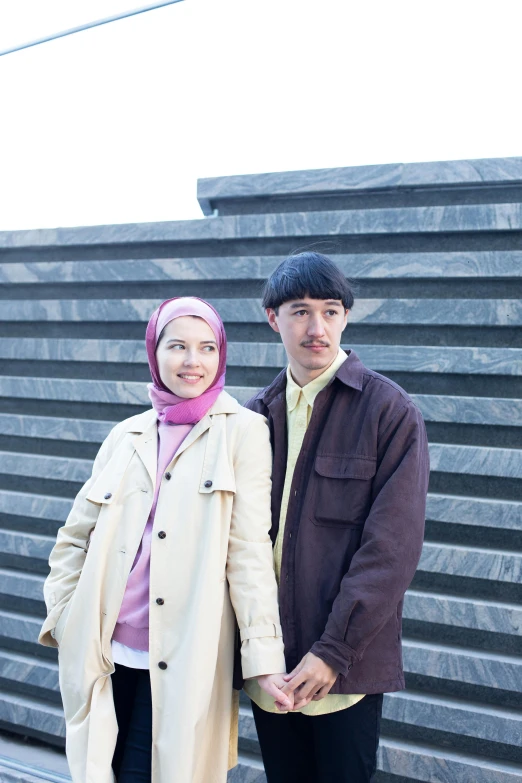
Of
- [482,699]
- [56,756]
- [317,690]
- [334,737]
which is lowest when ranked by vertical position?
[56,756]

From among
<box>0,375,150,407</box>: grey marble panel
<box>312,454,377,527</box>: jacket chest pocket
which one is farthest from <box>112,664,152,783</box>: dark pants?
<box>0,375,150,407</box>: grey marble panel

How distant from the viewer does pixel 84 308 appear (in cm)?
375

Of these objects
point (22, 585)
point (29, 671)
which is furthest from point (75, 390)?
point (29, 671)

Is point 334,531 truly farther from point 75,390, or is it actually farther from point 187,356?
point 75,390

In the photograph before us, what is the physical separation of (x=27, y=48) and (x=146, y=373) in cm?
195

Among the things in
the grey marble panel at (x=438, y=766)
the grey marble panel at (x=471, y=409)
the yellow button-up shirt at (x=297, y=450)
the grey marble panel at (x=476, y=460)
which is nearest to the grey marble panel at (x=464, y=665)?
the grey marble panel at (x=438, y=766)

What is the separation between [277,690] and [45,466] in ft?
7.58

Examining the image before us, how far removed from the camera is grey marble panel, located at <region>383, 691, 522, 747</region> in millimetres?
2648

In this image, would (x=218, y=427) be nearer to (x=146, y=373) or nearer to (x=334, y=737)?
(x=334, y=737)

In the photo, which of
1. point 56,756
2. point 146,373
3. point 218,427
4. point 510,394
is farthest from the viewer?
point 146,373

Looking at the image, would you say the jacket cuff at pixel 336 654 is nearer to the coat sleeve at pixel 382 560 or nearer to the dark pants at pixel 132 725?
the coat sleeve at pixel 382 560

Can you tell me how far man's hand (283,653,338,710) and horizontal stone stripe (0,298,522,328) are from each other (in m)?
1.73

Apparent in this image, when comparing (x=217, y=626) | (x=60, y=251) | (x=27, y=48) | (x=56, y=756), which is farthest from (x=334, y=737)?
(x=27, y=48)

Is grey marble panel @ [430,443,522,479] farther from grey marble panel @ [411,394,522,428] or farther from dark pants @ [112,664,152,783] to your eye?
dark pants @ [112,664,152,783]
